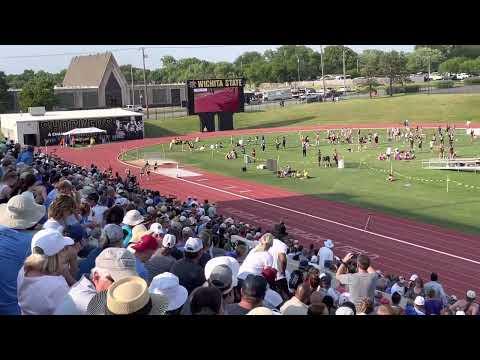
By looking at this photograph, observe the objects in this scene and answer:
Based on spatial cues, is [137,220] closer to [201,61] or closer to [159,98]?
[159,98]

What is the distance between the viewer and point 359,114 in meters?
69.9

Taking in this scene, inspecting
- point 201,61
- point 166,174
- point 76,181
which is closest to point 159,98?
point 201,61

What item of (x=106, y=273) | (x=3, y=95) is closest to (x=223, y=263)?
(x=106, y=273)

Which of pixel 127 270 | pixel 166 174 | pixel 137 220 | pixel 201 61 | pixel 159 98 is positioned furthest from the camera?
pixel 201 61

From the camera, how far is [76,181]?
13.6 metres

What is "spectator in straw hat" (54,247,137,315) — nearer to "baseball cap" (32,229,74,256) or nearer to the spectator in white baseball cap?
"baseball cap" (32,229,74,256)

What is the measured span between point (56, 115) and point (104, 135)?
209 inches

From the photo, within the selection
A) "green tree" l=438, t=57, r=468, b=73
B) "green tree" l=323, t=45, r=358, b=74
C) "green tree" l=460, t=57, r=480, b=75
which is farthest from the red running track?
"green tree" l=323, t=45, r=358, b=74

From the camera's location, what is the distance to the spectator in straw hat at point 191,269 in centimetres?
586

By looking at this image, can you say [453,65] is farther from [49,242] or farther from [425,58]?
[49,242]

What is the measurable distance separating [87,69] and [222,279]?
83711 millimetres

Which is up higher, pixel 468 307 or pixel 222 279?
pixel 222 279

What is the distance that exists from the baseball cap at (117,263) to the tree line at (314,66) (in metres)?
89.7

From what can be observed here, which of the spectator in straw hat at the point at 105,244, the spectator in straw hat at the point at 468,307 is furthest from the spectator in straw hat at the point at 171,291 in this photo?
the spectator in straw hat at the point at 468,307
